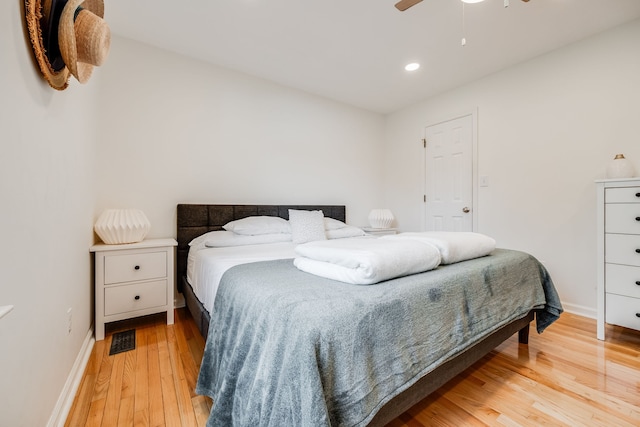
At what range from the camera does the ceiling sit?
6.49ft

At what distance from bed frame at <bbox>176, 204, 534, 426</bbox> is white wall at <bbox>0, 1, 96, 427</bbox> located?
0.69 meters

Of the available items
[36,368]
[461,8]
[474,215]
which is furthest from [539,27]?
[36,368]

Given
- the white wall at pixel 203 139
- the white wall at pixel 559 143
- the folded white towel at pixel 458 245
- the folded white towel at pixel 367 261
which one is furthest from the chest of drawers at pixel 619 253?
the white wall at pixel 203 139

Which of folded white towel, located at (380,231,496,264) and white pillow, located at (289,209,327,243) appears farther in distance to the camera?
white pillow, located at (289,209,327,243)

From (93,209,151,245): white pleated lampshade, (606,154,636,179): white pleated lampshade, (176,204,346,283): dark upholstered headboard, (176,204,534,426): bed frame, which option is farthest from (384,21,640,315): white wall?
(93,209,151,245): white pleated lampshade

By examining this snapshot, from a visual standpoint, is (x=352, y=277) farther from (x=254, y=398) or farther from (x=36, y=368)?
(x=36, y=368)

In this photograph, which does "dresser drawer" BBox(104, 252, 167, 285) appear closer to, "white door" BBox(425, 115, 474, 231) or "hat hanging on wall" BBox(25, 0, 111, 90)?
"hat hanging on wall" BBox(25, 0, 111, 90)

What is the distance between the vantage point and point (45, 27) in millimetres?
930

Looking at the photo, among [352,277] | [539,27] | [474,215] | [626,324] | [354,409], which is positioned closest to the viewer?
[354,409]

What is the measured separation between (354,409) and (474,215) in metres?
2.96

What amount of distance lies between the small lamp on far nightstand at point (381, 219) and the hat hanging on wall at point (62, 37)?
10.2 ft

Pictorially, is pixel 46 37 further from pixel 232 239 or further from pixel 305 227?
pixel 305 227

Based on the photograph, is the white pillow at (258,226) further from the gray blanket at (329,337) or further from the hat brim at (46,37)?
the hat brim at (46,37)

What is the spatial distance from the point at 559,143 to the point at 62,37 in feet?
11.5
